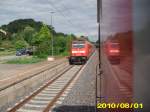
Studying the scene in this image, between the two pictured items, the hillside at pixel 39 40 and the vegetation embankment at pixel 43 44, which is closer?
the vegetation embankment at pixel 43 44

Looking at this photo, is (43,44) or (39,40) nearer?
(43,44)

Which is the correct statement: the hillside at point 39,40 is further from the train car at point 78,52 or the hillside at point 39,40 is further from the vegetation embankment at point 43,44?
the train car at point 78,52

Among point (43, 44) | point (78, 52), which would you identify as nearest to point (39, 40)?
point (43, 44)

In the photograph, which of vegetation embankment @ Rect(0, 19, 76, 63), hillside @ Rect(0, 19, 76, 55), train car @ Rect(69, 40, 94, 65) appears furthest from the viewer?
hillside @ Rect(0, 19, 76, 55)

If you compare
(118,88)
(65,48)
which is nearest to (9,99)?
(118,88)

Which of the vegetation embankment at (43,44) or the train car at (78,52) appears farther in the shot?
the vegetation embankment at (43,44)

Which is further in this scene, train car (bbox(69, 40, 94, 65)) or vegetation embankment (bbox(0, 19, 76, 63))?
vegetation embankment (bbox(0, 19, 76, 63))

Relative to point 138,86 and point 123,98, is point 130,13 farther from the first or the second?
point 123,98

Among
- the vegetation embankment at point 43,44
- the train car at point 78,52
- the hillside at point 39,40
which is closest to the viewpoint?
the train car at point 78,52

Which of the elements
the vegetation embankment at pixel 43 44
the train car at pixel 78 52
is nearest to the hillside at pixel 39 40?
the vegetation embankment at pixel 43 44

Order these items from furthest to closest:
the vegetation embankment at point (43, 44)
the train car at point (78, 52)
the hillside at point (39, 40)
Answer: the hillside at point (39, 40) < the vegetation embankment at point (43, 44) < the train car at point (78, 52)

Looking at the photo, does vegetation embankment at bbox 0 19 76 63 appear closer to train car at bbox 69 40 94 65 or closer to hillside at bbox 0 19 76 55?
hillside at bbox 0 19 76 55

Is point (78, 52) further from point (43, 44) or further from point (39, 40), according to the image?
point (39, 40)

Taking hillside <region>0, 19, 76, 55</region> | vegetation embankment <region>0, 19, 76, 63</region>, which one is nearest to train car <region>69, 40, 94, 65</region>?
vegetation embankment <region>0, 19, 76, 63</region>
